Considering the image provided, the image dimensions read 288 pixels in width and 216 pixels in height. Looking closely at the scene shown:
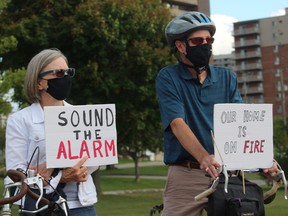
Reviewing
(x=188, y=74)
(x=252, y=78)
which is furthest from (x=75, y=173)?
(x=252, y=78)

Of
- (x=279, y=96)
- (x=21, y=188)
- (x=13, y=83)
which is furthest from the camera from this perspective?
(x=279, y=96)

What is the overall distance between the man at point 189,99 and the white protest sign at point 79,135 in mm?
417

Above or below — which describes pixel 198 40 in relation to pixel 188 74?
above

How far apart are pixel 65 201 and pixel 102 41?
22.9 metres

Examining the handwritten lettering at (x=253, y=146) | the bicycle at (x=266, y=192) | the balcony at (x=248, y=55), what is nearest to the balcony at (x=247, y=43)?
the balcony at (x=248, y=55)

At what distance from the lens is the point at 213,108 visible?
201 inches

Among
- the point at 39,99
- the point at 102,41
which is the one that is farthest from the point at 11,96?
the point at 39,99

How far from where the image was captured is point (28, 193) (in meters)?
4.27

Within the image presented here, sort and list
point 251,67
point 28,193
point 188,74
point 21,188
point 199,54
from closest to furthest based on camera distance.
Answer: point 21,188 < point 28,193 < point 199,54 < point 188,74 < point 251,67

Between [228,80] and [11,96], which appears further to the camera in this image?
[11,96]

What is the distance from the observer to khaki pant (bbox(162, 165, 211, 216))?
200 inches

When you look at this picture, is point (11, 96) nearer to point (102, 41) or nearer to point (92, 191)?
point (102, 41)

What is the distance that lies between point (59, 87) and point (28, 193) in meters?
0.91

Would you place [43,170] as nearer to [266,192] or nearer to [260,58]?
[266,192]
